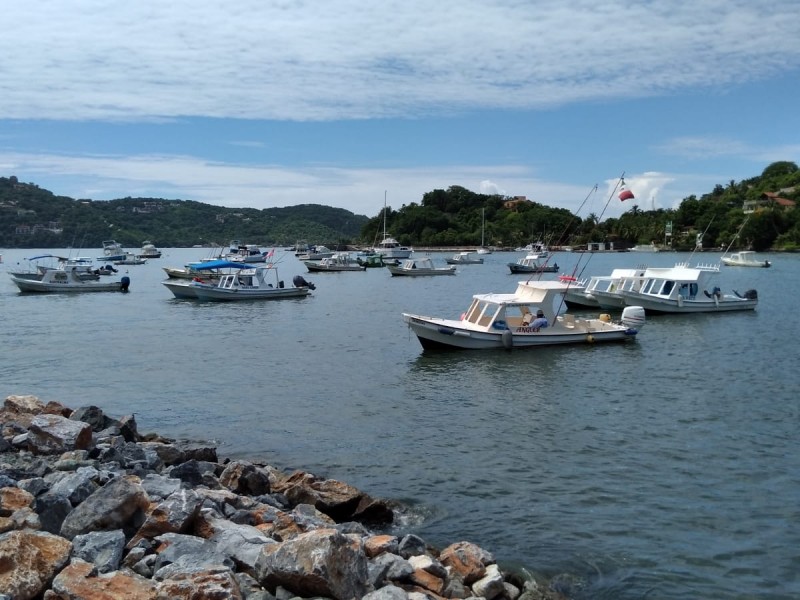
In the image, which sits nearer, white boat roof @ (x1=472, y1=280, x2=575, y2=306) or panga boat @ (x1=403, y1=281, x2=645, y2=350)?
panga boat @ (x1=403, y1=281, x2=645, y2=350)

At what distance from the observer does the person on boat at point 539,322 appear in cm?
2956

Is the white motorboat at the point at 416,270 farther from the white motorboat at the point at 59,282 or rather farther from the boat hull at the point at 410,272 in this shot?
the white motorboat at the point at 59,282

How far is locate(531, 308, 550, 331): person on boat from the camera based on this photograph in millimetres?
29562

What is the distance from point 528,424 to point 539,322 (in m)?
11.3

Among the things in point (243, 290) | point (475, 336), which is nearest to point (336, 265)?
point (243, 290)

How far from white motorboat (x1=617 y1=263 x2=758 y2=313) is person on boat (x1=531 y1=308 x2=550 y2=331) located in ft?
49.2

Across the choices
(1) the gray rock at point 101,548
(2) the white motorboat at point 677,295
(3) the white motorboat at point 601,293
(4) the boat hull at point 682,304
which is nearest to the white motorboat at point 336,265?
(3) the white motorboat at point 601,293

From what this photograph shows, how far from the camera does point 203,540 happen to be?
28.6 feet

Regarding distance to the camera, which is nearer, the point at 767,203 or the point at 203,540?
the point at 203,540

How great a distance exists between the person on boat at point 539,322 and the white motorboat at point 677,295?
49.2 ft

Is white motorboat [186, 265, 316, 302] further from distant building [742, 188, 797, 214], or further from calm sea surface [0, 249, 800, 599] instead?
distant building [742, 188, 797, 214]

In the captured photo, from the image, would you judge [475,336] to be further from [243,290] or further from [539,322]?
[243,290]

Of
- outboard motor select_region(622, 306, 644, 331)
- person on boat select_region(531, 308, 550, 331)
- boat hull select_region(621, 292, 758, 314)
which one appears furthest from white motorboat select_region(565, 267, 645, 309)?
person on boat select_region(531, 308, 550, 331)

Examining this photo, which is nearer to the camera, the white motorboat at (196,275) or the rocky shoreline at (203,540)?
the rocky shoreline at (203,540)
